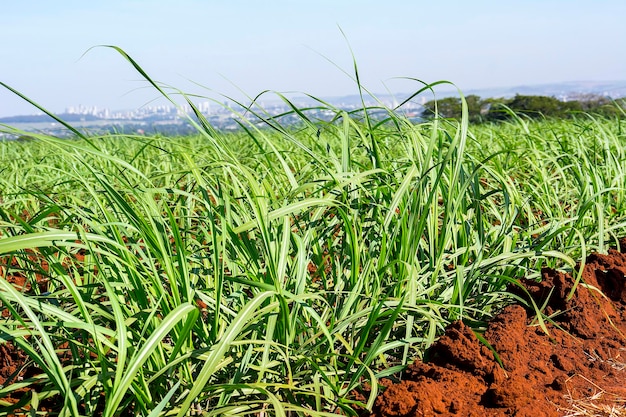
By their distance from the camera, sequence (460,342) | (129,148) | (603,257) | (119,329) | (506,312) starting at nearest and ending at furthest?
(119,329)
(460,342)
(506,312)
(603,257)
(129,148)

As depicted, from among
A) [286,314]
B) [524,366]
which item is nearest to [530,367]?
[524,366]

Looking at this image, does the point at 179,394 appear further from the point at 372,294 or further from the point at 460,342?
the point at 460,342

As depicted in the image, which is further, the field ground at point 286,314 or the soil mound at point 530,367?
the soil mound at point 530,367

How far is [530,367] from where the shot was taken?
1.77 meters

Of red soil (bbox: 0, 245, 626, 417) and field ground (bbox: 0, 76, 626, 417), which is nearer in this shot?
field ground (bbox: 0, 76, 626, 417)

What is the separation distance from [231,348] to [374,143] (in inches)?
30.8

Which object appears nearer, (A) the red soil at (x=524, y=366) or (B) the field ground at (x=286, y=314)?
(B) the field ground at (x=286, y=314)

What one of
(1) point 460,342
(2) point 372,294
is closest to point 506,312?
(1) point 460,342

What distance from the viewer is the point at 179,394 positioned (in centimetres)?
155

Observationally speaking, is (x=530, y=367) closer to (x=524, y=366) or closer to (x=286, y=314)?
(x=524, y=366)

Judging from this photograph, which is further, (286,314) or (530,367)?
(530,367)

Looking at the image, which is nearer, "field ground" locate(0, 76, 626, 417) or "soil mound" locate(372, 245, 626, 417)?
"field ground" locate(0, 76, 626, 417)

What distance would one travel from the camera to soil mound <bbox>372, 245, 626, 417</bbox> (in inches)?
60.4

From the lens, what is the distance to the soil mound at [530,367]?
1534 millimetres
